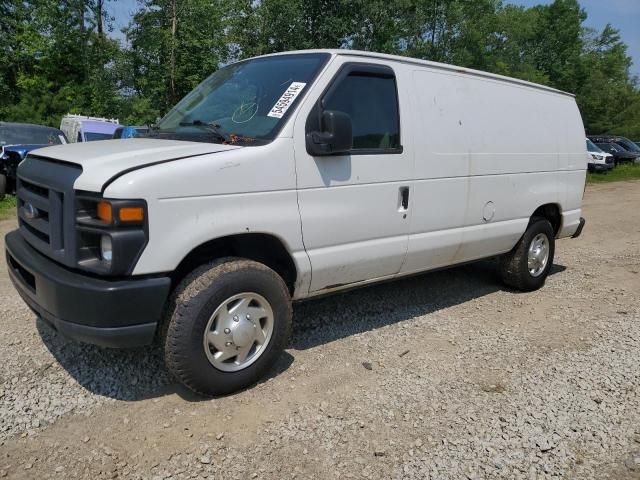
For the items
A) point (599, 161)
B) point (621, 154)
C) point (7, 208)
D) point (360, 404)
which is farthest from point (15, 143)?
point (621, 154)

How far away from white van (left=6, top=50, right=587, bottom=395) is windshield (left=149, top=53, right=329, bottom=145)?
0.05 ft

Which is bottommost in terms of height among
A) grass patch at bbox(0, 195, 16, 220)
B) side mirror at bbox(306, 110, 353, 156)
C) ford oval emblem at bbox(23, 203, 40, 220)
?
grass patch at bbox(0, 195, 16, 220)

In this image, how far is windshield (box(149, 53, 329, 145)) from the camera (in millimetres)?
Result: 3516

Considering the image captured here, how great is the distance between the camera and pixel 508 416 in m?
3.31

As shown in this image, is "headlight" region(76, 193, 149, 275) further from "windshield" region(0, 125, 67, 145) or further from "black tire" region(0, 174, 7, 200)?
"windshield" region(0, 125, 67, 145)

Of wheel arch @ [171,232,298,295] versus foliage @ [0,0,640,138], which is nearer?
wheel arch @ [171,232,298,295]

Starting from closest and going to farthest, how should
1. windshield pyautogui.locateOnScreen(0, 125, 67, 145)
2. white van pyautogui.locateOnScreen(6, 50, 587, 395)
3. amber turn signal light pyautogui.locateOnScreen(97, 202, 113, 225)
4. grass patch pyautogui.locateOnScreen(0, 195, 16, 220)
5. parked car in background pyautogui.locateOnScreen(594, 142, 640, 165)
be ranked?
amber turn signal light pyautogui.locateOnScreen(97, 202, 113, 225)
white van pyautogui.locateOnScreen(6, 50, 587, 395)
grass patch pyautogui.locateOnScreen(0, 195, 16, 220)
windshield pyautogui.locateOnScreen(0, 125, 67, 145)
parked car in background pyautogui.locateOnScreen(594, 142, 640, 165)

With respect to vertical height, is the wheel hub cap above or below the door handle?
below

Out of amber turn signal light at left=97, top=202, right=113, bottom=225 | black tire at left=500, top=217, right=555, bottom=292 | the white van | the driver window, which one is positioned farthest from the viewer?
black tire at left=500, top=217, right=555, bottom=292

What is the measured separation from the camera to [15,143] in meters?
11.8

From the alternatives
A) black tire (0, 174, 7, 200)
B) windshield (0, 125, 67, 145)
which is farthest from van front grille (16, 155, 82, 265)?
windshield (0, 125, 67, 145)

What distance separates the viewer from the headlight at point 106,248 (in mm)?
2842

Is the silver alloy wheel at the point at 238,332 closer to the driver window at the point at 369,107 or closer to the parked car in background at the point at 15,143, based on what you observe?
the driver window at the point at 369,107

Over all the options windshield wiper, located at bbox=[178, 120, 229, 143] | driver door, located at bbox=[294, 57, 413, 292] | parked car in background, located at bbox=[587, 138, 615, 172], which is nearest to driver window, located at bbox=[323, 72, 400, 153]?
driver door, located at bbox=[294, 57, 413, 292]
